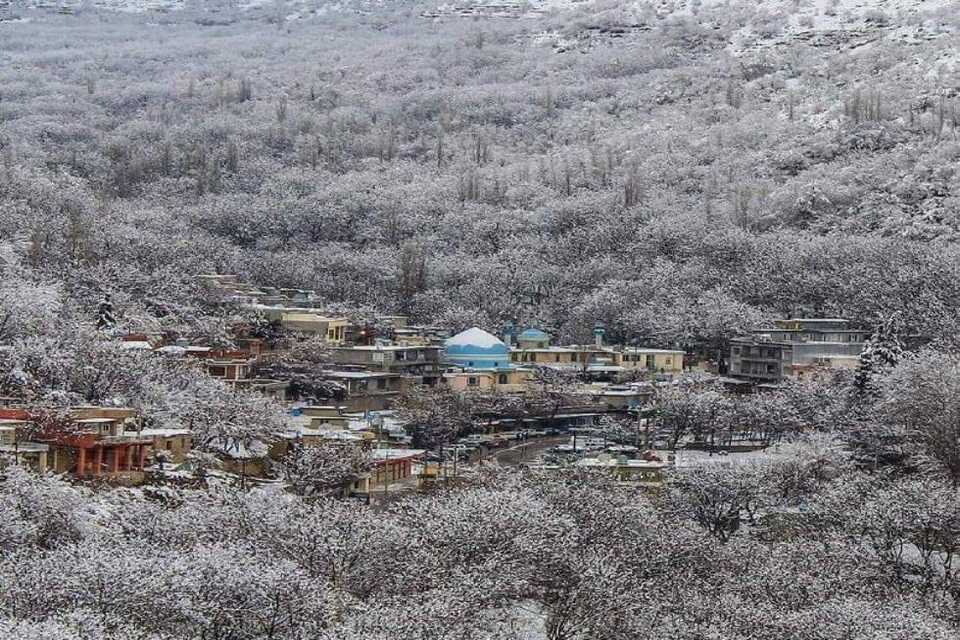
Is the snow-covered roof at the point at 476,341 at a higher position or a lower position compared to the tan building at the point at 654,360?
higher

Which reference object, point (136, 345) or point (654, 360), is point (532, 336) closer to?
point (654, 360)

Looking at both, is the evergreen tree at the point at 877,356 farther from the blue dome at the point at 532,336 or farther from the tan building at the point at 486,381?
the blue dome at the point at 532,336

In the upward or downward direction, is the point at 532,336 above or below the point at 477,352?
above

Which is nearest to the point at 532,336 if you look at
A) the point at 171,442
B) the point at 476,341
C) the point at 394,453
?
the point at 476,341

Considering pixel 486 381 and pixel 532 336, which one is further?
pixel 532 336

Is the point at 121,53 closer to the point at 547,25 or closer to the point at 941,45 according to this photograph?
the point at 547,25

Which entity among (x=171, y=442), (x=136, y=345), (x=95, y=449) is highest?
(x=136, y=345)

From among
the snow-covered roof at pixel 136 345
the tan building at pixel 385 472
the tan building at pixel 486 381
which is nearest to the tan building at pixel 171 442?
the tan building at pixel 385 472
